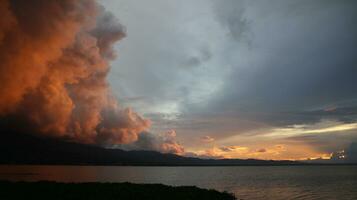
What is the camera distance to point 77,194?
48.9 m

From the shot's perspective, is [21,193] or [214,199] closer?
[21,193]

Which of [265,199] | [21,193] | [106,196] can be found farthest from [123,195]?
[265,199]

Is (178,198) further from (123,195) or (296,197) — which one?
(296,197)

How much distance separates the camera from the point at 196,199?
52.1 m

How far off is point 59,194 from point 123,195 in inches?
400

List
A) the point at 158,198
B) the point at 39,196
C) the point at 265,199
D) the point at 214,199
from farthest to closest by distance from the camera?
the point at 265,199, the point at 214,199, the point at 158,198, the point at 39,196

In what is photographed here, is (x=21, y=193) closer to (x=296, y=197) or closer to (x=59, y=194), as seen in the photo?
(x=59, y=194)

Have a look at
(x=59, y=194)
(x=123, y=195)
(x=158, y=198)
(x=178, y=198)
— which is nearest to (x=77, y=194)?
(x=59, y=194)

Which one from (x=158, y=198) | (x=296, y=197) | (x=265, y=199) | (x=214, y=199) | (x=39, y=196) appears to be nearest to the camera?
(x=39, y=196)

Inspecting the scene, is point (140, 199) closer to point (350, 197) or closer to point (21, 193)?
point (21, 193)

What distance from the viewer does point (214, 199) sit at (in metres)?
54.4

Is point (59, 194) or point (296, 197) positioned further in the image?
point (296, 197)

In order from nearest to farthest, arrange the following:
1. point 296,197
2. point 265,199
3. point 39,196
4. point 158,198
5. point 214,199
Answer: point 39,196 → point 158,198 → point 214,199 → point 265,199 → point 296,197

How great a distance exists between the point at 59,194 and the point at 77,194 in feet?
9.18
